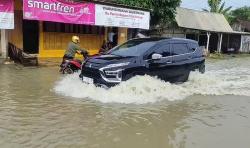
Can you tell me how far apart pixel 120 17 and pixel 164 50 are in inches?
385

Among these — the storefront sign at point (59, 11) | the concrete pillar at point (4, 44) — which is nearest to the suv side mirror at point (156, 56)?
the storefront sign at point (59, 11)

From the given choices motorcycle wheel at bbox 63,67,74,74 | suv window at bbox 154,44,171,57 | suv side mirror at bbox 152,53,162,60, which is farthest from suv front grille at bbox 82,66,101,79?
motorcycle wheel at bbox 63,67,74,74

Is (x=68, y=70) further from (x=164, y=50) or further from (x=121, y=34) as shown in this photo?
(x=121, y=34)

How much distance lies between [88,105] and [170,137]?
2710 millimetres

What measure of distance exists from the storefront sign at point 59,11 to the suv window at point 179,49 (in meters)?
7.06

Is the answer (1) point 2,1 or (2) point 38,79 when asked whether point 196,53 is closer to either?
(2) point 38,79

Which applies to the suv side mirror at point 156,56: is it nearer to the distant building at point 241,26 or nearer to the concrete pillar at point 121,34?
the concrete pillar at point 121,34

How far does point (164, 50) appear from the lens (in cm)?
1076

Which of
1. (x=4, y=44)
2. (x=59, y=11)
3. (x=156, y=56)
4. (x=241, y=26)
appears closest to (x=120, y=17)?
(x=59, y=11)

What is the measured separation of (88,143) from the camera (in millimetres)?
5934

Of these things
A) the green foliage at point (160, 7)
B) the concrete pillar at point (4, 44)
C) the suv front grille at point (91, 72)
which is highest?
the green foliage at point (160, 7)

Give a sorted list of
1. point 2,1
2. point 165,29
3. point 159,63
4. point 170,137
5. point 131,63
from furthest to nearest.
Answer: point 165,29, point 2,1, point 159,63, point 131,63, point 170,137

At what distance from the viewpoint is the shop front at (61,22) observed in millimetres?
16544

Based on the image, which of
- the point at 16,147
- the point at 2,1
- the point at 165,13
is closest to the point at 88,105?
the point at 16,147
